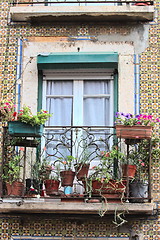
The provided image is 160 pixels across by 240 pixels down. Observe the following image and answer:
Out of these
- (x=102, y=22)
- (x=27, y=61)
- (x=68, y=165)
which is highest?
(x=102, y=22)

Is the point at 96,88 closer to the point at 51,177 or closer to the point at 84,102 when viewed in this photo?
the point at 84,102

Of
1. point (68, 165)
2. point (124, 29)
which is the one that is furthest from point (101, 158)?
point (124, 29)

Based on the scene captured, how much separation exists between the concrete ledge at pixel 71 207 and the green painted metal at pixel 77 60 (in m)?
2.54

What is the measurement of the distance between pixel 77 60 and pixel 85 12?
35.5 inches

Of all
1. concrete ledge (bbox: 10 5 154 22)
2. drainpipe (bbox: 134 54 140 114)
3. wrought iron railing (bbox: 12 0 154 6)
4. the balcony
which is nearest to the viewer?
the balcony

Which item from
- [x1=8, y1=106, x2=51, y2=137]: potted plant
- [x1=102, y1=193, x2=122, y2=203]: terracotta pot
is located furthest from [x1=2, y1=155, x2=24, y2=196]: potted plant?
[x1=102, y1=193, x2=122, y2=203]: terracotta pot

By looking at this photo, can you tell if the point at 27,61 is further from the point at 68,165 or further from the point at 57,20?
the point at 68,165

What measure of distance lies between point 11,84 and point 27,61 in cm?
50

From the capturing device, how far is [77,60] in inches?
459

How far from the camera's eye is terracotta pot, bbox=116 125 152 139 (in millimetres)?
10484

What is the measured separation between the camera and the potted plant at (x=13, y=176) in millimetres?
10734

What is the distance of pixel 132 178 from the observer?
10734mm

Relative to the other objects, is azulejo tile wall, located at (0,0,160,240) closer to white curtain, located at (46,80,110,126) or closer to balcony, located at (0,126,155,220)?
balcony, located at (0,126,155,220)

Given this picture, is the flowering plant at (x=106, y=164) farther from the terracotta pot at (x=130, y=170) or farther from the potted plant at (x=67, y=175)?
the potted plant at (x=67, y=175)
